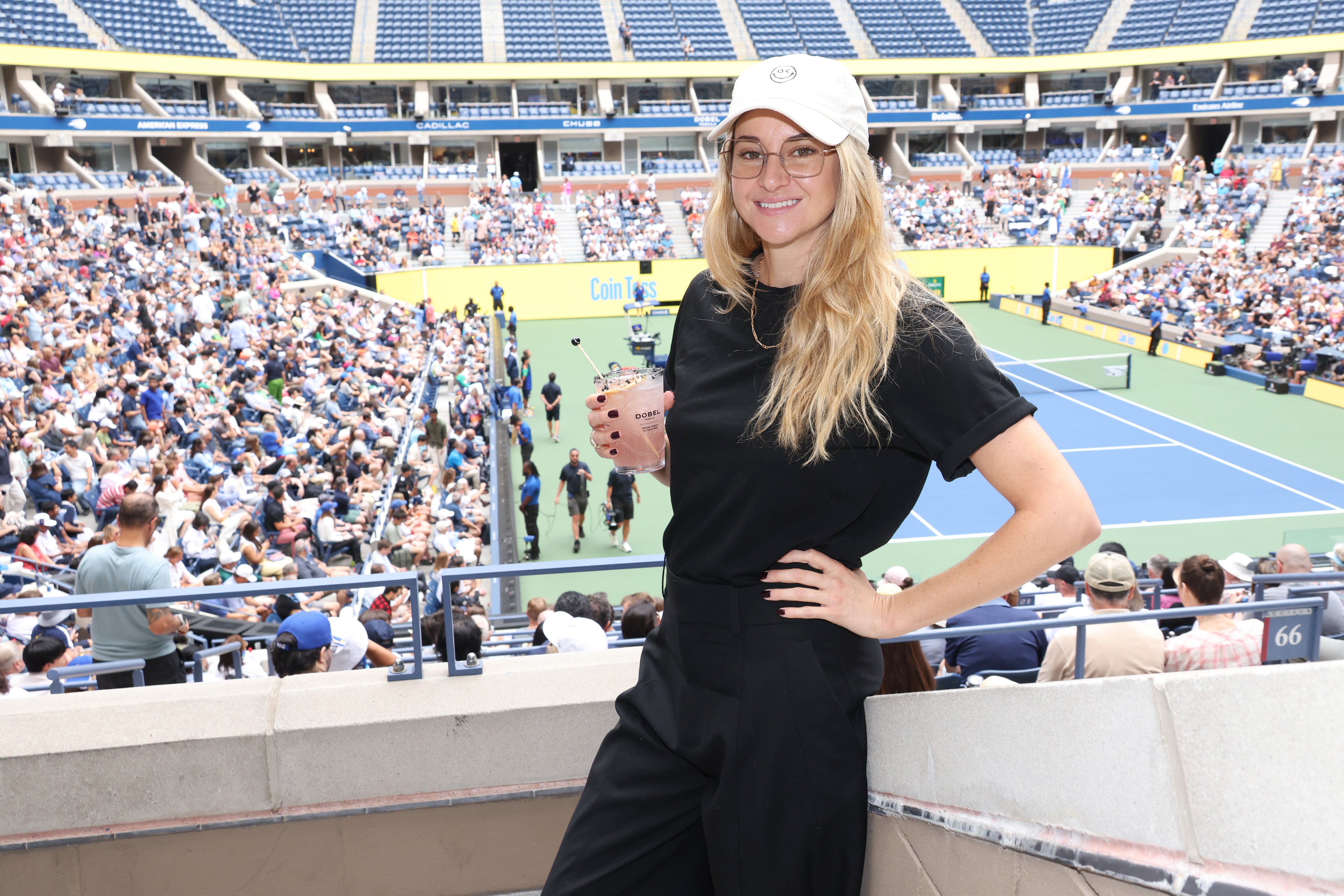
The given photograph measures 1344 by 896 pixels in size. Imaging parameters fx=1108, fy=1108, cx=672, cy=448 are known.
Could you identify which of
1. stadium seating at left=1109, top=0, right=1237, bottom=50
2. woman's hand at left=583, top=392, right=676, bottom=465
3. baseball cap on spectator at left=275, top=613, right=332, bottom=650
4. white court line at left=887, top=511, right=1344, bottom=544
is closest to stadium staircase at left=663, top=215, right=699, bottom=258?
stadium seating at left=1109, top=0, right=1237, bottom=50

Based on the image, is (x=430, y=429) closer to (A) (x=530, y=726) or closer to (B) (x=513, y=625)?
(B) (x=513, y=625)

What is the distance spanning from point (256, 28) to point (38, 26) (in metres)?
9.18

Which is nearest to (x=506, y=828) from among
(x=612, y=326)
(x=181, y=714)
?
(x=181, y=714)

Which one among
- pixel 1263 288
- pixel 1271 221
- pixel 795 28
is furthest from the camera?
pixel 795 28

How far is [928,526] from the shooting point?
50.3 feet

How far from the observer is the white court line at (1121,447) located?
60.6 ft

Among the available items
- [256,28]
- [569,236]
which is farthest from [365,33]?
[569,236]

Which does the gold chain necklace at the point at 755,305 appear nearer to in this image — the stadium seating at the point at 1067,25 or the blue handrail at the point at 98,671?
the blue handrail at the point at 98,671

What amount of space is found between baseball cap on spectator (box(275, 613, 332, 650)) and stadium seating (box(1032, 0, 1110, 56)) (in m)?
46.3

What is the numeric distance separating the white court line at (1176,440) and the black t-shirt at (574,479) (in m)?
5.15

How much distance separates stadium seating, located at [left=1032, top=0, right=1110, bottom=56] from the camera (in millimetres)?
44812

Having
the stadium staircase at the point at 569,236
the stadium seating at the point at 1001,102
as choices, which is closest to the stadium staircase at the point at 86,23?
the stadium staircase at the point at 569,236

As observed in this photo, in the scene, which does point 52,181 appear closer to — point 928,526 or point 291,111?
point 291,111

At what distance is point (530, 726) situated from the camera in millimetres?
3043
